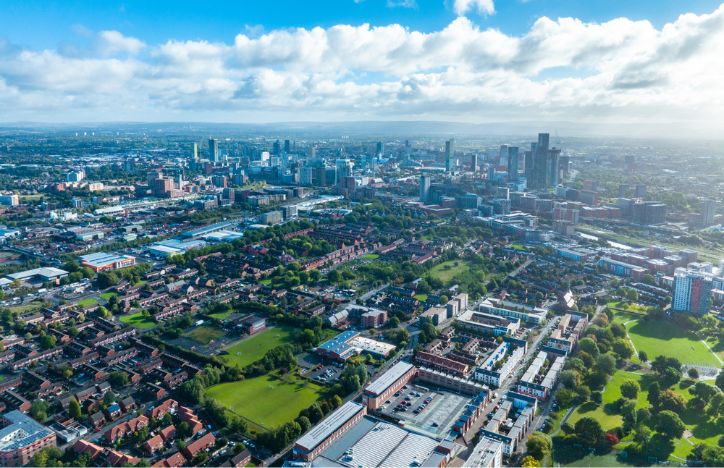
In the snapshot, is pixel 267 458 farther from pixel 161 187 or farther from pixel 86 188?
pixel 86 188

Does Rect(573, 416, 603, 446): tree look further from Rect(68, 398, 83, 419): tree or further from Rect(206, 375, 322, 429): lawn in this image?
Rect(68, 398, 83, 419): tree

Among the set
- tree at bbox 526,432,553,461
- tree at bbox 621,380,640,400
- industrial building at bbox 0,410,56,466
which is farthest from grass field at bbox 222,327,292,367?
tree at bbox 621,380,640,400

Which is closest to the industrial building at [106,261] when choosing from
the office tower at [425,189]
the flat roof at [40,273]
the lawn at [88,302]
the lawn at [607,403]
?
the flat roof at [40,273]

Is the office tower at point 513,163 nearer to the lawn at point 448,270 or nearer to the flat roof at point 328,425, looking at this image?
the lawn at point 448,270

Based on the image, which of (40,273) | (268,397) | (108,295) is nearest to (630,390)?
(268,397)

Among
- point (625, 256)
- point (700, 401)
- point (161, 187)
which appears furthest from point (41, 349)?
point (161, 187)

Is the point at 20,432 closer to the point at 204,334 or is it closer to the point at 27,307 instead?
the point at 204,334
